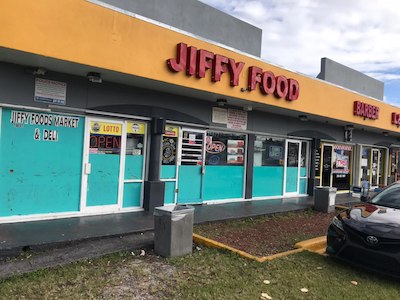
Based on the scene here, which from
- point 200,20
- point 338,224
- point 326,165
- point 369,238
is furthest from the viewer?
point 326,165

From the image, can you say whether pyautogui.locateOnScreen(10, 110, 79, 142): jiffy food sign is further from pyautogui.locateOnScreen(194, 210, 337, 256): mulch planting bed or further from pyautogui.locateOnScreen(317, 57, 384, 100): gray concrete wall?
pyautogui.locateOnScreen(317, 57, 384, 100): gray concrete wall

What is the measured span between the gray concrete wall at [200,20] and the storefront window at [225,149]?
9.49ft

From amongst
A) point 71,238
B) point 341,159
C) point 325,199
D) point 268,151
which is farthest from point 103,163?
point 341,159

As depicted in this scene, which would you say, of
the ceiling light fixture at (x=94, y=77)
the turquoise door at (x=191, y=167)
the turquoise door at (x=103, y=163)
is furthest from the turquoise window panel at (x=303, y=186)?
the ceiling light fixture at (x=94, y=77)

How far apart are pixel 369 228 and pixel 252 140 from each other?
6536 millimetres

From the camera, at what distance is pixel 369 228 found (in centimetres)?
550

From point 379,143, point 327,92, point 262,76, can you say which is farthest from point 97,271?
point 379,143

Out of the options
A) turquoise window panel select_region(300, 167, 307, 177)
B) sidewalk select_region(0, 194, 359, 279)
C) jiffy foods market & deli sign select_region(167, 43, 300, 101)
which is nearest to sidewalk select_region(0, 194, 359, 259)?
sidewalk select_region(0, 194, 359, 279)

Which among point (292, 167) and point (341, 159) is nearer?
point (292, 167)

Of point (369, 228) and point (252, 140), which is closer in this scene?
point (369, 228)

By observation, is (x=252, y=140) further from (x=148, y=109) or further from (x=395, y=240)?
(x=395, y=240)

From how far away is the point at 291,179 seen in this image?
13.6 m

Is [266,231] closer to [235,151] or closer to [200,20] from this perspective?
[235,151]

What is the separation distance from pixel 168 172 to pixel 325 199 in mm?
4719
